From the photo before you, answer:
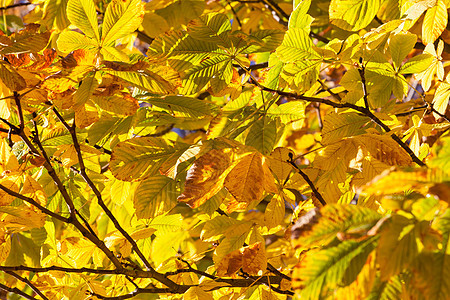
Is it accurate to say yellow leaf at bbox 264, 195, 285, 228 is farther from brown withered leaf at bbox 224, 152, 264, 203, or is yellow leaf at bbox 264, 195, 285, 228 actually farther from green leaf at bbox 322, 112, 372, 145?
brown withered leaf at bbox 224, 152, 264, 203

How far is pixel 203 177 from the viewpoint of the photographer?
2.28ft

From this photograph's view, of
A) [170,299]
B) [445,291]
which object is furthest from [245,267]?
[445,291]

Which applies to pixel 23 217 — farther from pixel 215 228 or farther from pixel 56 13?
pixel 56 13

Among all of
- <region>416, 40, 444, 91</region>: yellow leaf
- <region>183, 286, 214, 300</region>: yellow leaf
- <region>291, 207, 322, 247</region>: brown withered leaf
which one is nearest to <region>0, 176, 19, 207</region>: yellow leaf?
<region>183, 286, 214, 300</region>: yellow leaf

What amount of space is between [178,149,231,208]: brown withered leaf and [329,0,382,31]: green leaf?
1.63ft

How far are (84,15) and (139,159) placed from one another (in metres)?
0.33

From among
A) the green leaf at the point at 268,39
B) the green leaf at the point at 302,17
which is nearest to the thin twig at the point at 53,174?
the green leaf at the point at 268,39

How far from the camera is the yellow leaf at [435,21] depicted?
36.2 inches

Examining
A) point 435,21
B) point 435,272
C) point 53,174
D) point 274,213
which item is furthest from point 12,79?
point 435,21

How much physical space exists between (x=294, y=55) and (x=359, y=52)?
17 centimetres

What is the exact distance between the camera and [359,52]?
1.01 meters

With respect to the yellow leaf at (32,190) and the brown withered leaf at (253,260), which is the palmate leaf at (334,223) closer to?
the brown withered leaf at (253,260)

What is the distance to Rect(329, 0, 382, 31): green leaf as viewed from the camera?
1.01m

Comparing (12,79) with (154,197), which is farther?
(154,197)
